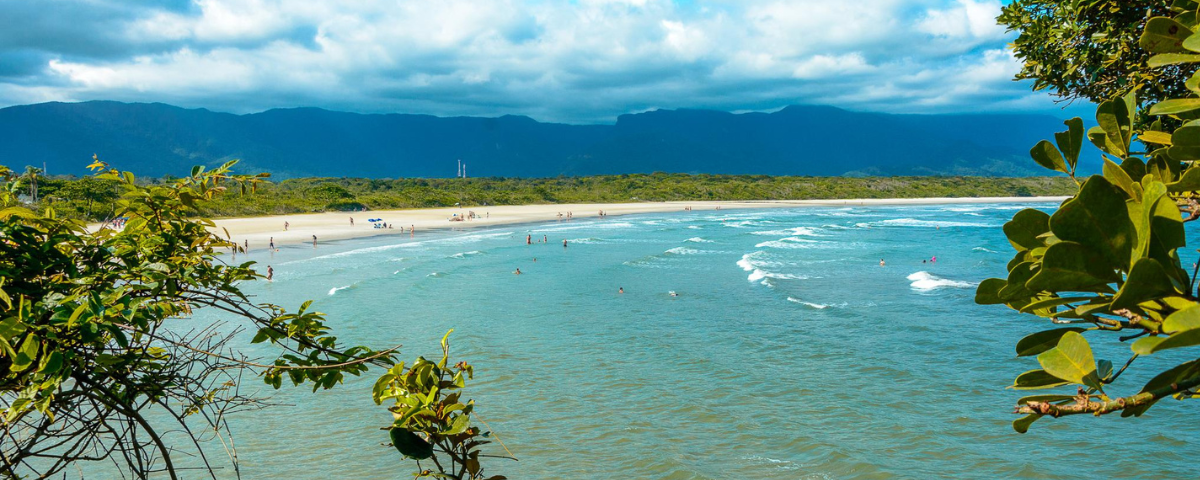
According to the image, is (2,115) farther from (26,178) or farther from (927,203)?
(26,178)

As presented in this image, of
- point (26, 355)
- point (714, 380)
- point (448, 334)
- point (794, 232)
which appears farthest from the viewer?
point (794, 232)

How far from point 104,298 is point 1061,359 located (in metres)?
2.74

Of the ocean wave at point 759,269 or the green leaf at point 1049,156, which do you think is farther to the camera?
the ocean wave at point 759,269

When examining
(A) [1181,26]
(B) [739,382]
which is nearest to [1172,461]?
(B) [739,382]

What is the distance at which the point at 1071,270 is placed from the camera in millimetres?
971

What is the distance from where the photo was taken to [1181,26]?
4.43 ft

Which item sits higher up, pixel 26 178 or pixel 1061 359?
pixel 26 178

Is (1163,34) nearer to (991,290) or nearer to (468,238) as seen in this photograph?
(991,290)

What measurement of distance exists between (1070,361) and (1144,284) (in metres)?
0.23

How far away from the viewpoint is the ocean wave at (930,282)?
2528cm

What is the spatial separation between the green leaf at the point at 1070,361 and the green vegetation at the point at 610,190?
7381 centimetres

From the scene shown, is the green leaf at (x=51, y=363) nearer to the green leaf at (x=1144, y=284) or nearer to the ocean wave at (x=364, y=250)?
the green leaf at (x=1144, y=284)

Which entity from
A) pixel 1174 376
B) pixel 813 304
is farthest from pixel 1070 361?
pixel 813 304

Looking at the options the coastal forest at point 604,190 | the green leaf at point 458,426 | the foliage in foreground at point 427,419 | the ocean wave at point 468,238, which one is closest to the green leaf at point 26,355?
the foliage in foreground at point 427,419
